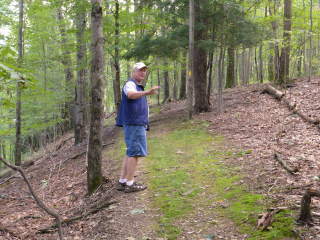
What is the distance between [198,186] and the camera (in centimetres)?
424

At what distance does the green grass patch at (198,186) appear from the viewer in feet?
9.74

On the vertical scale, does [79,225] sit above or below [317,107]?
below

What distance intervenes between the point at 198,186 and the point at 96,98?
241 cm

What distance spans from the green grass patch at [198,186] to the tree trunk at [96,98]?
3.60 feet

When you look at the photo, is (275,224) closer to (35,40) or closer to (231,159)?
(231,159)

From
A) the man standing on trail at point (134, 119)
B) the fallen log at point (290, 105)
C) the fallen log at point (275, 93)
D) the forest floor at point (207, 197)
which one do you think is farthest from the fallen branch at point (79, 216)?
the fallen log at point (275, 93)

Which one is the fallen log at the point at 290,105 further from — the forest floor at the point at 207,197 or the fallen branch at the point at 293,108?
the forest floor at the point at 207,197

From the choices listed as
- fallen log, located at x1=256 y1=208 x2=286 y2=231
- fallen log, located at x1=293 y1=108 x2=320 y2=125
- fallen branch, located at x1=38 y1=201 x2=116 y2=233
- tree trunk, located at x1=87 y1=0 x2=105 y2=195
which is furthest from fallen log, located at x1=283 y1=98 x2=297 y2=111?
fallen branch, located at x1=38 y1=201 x2=116 y2=233

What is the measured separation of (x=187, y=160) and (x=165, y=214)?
234 centimetres

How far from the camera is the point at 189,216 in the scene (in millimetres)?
3330

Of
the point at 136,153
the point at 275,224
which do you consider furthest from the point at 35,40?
the point at 275,224

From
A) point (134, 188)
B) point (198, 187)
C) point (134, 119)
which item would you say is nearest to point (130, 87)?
point (134, 119)

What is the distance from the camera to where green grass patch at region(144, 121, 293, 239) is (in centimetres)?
297

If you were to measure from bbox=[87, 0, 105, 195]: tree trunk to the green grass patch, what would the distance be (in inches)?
43.2
